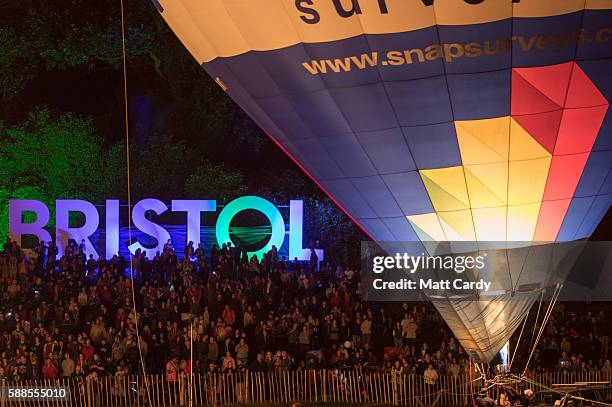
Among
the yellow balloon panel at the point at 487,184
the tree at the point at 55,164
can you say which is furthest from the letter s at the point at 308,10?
the tree at the point at 55,164

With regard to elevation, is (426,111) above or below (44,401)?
above

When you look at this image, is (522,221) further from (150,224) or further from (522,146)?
(150,224)

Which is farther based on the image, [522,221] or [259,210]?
[259,210]

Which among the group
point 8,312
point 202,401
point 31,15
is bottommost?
point 202,401

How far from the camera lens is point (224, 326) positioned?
52.6 feet

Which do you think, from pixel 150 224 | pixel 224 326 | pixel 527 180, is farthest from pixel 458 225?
pixel 150 224

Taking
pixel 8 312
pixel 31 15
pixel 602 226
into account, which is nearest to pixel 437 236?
pixel 8 312

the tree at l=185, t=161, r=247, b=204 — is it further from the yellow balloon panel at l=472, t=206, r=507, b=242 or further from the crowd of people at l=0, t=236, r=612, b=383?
the yellow balloon panel at l=472, t=206, r=507, b=242

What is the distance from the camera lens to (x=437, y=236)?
11.4m

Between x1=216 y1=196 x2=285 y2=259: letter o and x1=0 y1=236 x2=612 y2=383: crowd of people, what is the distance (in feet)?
10.2

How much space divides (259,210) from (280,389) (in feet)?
27.3

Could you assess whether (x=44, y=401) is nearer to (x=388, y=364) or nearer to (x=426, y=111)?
(x=388, y=364)

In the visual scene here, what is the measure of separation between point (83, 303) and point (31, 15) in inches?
484

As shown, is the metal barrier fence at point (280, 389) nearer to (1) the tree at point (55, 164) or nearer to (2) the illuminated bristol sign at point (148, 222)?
(2) the illuminated bristol sign at point (148, 222)
